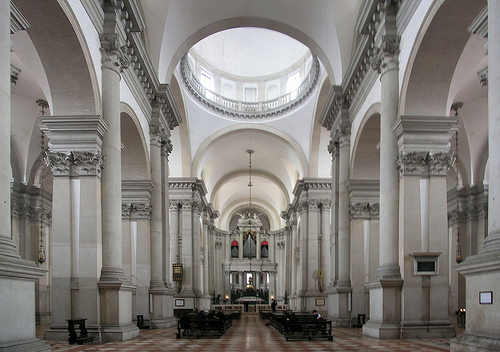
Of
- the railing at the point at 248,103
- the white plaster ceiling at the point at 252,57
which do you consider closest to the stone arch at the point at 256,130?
the white plaster ceiling at the point at 252,57

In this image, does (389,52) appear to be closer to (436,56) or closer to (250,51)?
(436,56)

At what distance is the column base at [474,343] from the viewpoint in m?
7.02

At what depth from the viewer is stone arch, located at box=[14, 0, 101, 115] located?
10.9 metres

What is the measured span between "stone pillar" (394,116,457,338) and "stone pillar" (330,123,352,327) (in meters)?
6.38

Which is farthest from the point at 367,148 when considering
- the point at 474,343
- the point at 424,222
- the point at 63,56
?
the point at 474,343

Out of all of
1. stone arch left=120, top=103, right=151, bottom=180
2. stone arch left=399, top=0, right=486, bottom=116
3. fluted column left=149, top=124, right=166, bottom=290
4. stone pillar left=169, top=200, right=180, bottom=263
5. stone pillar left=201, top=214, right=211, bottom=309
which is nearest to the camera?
stone arch left=399, top=0, right=486, bottom=116

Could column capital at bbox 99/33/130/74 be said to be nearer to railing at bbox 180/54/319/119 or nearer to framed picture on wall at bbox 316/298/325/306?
railing at bbox 180/54/319/119

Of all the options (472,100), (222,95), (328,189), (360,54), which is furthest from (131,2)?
(222,95)

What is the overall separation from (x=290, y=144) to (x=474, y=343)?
26176 millimetres

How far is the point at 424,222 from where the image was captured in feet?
42.0

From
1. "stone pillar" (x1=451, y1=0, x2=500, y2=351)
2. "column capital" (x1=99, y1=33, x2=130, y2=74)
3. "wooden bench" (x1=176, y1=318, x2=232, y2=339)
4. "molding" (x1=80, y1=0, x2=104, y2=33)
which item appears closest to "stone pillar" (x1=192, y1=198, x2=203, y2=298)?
"wooden bench" (x1=176, y1=318, x2=232, y2=339)

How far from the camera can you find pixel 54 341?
11695 millimetres

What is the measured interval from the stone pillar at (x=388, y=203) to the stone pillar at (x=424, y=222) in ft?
0.84

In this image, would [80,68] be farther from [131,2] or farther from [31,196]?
[31,196]
